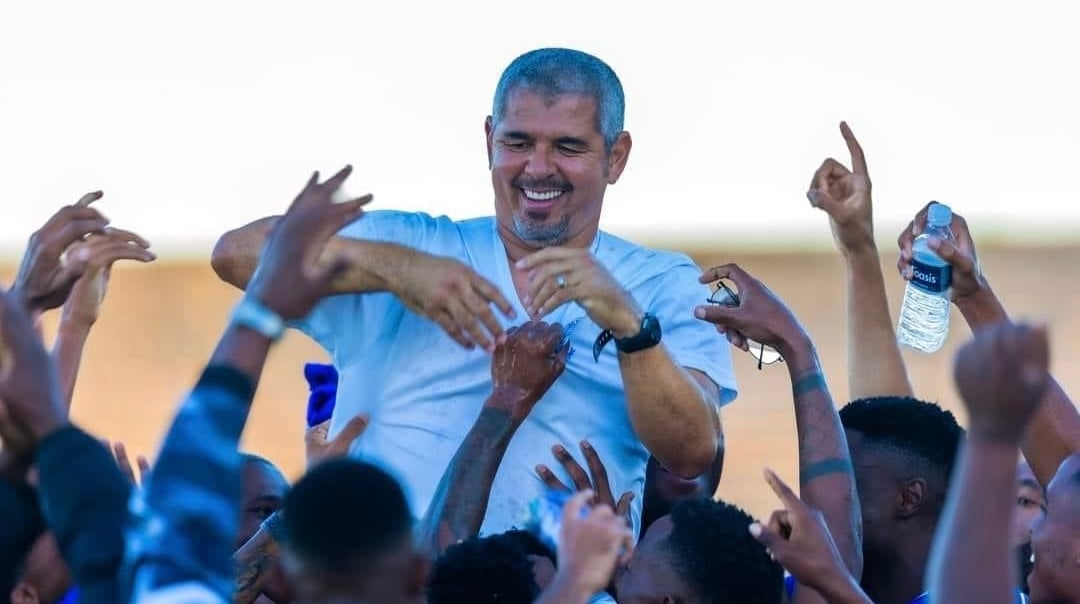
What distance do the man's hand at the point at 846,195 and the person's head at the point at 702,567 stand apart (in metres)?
1.32

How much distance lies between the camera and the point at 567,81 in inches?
238

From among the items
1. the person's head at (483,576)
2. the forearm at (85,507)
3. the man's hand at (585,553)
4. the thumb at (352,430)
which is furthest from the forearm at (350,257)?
the forearm at (85,507)

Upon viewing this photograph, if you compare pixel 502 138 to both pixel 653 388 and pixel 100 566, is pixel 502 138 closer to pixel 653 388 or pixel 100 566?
pixel 653 388

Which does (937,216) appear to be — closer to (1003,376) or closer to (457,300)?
(457,300)

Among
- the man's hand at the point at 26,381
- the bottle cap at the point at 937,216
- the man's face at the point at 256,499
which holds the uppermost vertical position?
the bottle cap at the point at 937,216

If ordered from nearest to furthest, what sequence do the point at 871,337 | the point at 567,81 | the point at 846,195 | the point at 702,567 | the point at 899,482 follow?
the point at 702,567 < the point at 899,482 < the point at 567,81 < the point at 846,195 < the point at 871,337

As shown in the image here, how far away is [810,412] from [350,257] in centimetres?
136

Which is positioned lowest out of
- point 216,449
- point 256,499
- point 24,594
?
point 24,594

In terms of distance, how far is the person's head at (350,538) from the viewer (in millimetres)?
3395

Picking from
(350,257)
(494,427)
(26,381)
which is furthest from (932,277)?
(26,381)

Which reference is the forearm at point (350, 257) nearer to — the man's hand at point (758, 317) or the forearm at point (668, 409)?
the forearm at point (668, 409)

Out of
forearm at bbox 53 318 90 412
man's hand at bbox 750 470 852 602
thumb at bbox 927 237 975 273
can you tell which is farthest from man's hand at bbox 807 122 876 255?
forearm at bbox 53 318 90 412

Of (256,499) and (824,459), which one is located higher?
(824,459)

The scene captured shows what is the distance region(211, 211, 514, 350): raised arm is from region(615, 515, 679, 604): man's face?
2.27 ft
